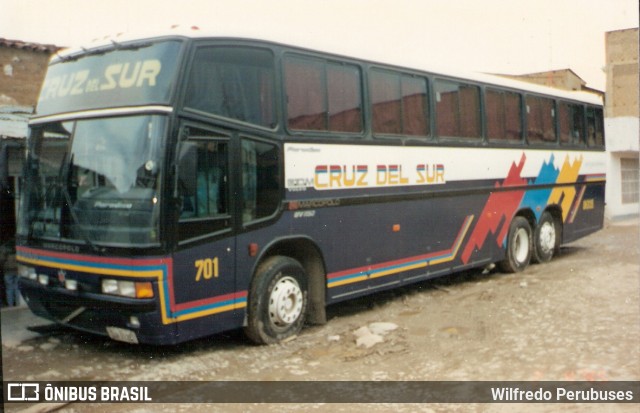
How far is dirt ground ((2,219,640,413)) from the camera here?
5930mm

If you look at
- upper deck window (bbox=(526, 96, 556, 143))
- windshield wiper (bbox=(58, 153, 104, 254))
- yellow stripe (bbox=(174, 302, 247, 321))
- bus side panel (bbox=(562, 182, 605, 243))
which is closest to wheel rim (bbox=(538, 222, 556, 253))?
bus side panel (bbox=(562, 182, 605, 243))

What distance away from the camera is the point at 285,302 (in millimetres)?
7434

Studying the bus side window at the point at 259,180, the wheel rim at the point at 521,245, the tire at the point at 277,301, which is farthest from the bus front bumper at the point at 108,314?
the wheel rim at the point at 521,245

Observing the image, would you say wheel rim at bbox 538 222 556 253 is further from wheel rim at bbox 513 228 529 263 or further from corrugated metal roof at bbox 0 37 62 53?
corrugated metal roof at bbox 0 37 62 53

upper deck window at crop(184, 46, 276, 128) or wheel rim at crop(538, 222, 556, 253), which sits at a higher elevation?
upper deck window at crop(184, 46, 276, 128)

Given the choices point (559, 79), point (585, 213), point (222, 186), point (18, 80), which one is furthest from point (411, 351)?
point (559, 79)

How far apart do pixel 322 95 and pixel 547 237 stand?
7.02 metres

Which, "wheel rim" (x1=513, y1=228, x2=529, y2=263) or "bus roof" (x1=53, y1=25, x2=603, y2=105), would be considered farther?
"wheel rim" (x1=513, y1=228, x2=529, y2=263)

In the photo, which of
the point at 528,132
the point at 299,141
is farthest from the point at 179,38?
the point at 528,132

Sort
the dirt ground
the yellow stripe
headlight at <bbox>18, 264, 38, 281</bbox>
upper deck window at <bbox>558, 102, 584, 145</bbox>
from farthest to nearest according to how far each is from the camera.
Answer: upper deck window at <bbox>558, 102, 584, 145</bbox>, headlight at <bbox>18, 264, 38, 281</bbox>, the yellow stripe, the dirt ground

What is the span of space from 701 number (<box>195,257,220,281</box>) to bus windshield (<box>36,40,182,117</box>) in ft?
4.98

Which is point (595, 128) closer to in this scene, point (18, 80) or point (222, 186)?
point (222, 186)

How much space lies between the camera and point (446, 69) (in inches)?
401

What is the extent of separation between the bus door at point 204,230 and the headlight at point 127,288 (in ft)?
0.70
